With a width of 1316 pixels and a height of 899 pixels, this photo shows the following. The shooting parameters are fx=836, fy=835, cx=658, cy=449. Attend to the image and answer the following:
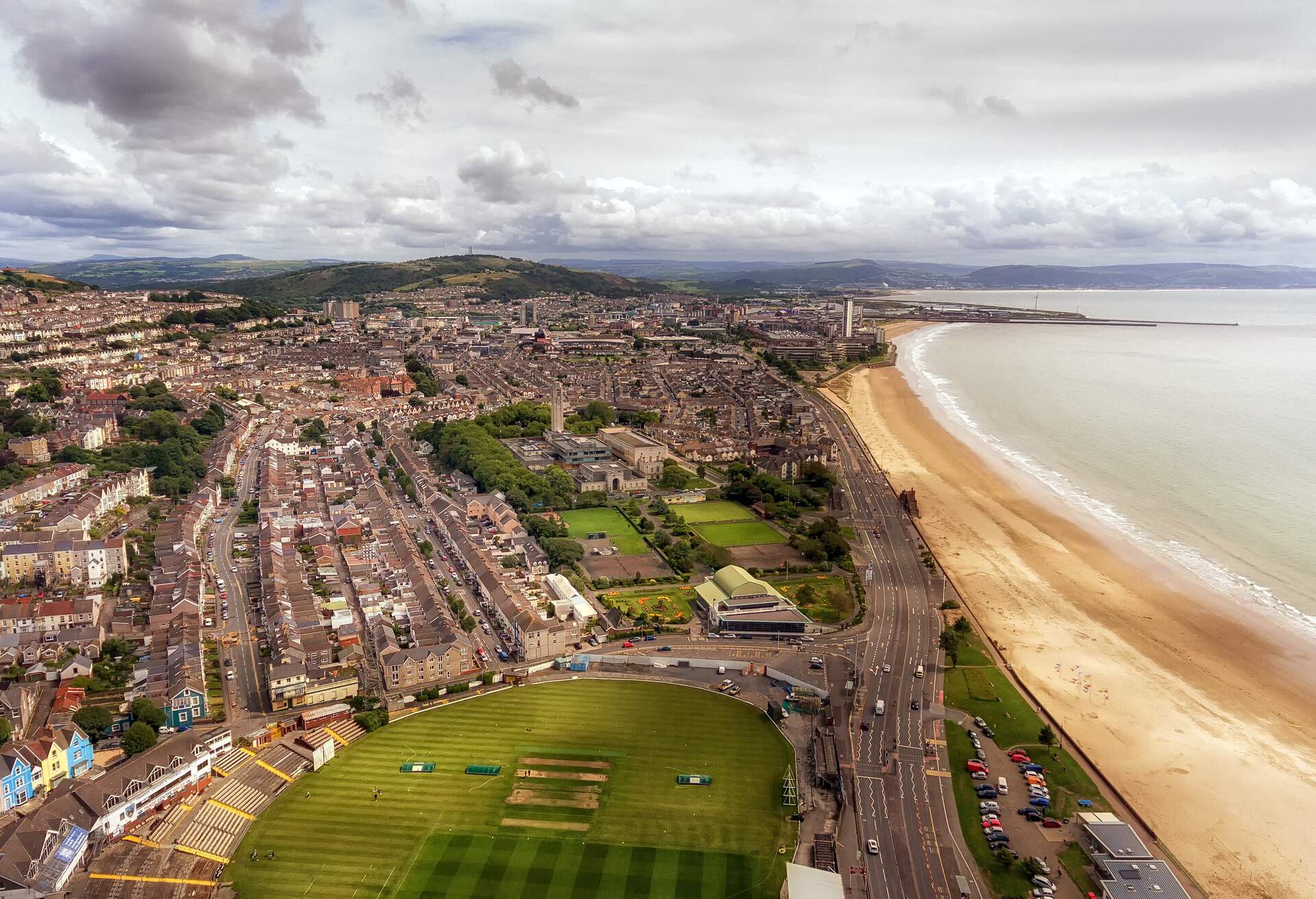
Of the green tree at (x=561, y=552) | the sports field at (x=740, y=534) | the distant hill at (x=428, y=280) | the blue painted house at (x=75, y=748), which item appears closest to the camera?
the blue painted house at (x=75, y=748)

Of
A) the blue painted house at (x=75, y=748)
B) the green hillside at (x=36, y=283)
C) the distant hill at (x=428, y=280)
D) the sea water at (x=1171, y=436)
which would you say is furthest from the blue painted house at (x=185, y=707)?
the distant hill at (x=428, y=280)

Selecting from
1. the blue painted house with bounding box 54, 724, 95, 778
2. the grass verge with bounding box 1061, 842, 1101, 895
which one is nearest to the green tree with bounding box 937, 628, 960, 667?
the grass verge with bounding box 1061, 842, 1101, 895

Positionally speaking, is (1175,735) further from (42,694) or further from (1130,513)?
(42,694)

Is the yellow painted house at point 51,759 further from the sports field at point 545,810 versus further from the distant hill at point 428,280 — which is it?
the distant hill at point 428,280

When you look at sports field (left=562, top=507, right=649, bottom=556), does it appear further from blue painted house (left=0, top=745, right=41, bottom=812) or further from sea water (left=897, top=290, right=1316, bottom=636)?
blue painted house (left=0, top=745, right=41, bottom=812)

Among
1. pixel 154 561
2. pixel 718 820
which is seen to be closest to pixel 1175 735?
pixel 718 820
